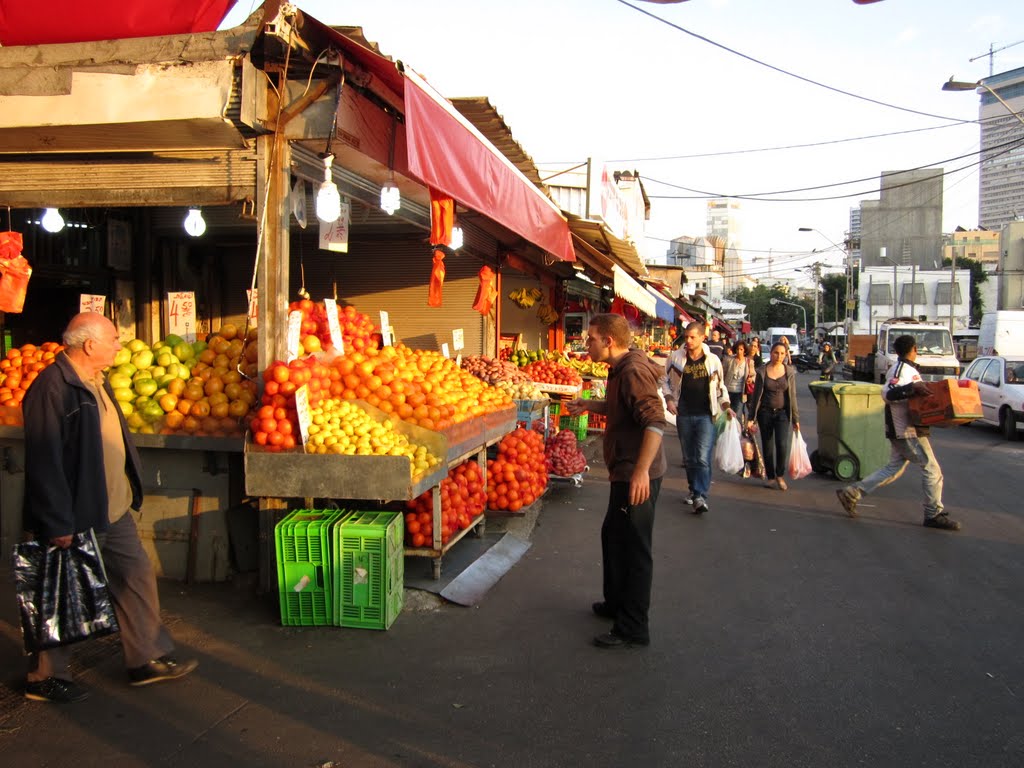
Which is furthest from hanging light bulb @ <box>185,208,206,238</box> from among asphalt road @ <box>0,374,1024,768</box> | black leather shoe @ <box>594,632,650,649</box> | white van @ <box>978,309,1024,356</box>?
white van @ <box>978,309,1024,356</box>

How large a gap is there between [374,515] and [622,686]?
1.87 metres

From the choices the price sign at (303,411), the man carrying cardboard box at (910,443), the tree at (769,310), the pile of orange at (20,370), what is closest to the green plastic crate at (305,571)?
the price sign at (303,411)

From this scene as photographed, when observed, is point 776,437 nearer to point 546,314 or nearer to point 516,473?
point 516,473

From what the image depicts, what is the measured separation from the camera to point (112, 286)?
9.84 m

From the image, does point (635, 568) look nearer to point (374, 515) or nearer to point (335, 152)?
point (374, 515)

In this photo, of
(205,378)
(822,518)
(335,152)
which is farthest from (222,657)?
(822,518)

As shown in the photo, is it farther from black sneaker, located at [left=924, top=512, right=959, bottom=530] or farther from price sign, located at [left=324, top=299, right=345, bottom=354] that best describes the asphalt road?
price sign, located at [left=324, top=299, right=345, bottom=354]

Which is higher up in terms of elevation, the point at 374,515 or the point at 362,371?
the point at 362,371

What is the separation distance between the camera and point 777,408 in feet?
30.1

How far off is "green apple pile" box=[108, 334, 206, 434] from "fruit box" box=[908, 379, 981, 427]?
6.67 m

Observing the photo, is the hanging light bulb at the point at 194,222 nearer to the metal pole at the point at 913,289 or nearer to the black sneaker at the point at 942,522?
the black sneaker at the point at 942,522

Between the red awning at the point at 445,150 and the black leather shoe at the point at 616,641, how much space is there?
302 cm

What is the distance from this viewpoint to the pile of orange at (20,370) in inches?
215

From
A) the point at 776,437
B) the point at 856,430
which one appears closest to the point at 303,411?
the point at 776,437
